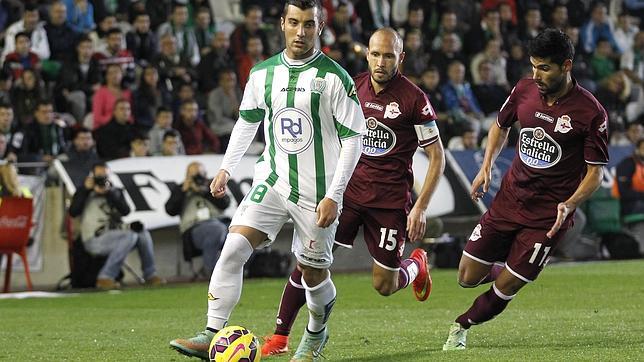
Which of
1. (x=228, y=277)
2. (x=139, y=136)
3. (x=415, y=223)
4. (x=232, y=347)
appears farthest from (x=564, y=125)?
(x=139, y=136)

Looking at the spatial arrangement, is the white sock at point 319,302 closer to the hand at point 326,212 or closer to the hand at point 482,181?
the hand at point 326,212

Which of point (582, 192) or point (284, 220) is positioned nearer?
point (284, 220)

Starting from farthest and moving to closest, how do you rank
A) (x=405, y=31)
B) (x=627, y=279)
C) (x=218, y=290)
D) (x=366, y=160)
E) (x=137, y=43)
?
1. (x=405, y=31)
2. (x=137, y=43)
3. (x=627, y=279)
4. (x=366, y=160)
5. (x=218, y=290)

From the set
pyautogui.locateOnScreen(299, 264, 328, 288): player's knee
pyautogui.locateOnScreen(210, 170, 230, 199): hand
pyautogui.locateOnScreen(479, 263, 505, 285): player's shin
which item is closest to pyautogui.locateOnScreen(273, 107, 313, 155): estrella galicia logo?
pyautogui.locateOnScreen(210, 170, 230, 199): hand

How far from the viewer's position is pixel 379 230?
10.1 meters

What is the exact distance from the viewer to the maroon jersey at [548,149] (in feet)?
30.5

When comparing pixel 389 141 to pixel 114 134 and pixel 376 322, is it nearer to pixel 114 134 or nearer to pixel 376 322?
pixel 376 322

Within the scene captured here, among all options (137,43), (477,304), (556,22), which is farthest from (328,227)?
(556,22)

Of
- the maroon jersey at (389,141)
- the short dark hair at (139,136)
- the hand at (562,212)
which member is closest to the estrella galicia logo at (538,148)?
the hand at (562,212)

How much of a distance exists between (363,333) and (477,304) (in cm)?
159

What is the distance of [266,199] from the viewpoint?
824cm

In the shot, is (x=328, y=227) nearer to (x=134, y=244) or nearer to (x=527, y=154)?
(x=527, y=154)

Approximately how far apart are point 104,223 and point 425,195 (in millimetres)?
8417

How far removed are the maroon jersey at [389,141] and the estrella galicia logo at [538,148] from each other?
2.29 feet
